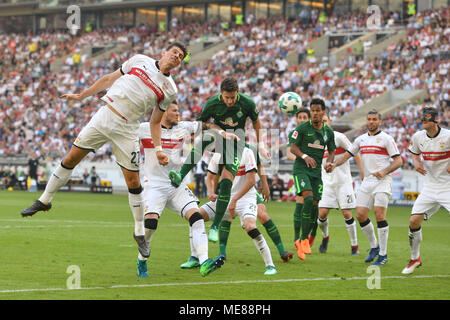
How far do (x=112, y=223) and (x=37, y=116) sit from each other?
96.5 ft

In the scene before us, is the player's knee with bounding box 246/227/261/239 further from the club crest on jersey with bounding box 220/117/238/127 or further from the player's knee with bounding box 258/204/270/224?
the club crest on jersey with bounding box 220/117/238/127

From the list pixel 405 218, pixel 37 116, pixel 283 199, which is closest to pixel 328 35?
pixel 283 199

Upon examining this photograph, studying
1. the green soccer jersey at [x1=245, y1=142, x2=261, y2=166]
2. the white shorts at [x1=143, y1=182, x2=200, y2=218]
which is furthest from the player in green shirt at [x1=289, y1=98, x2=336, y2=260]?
the white shorts at [x1=143, y1=182, x2=200, y2=218]

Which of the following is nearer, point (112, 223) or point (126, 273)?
point (126, 273)

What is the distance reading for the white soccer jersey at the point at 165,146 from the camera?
10.7 metres

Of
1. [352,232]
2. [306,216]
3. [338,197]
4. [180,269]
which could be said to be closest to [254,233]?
[180,269]

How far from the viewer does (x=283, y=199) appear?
31.5 m

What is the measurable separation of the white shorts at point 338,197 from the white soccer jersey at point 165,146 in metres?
4.50

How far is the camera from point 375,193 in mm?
12469

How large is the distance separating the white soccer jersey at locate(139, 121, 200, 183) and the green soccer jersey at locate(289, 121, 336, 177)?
8.59 ft

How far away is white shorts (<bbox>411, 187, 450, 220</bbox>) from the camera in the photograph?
10.9m

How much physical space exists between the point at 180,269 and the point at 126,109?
2829mm

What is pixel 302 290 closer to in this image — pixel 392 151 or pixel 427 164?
pixel 427 164

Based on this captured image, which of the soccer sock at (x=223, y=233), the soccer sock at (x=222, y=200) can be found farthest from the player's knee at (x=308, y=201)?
the soccer sock at (x=222, y=200)
